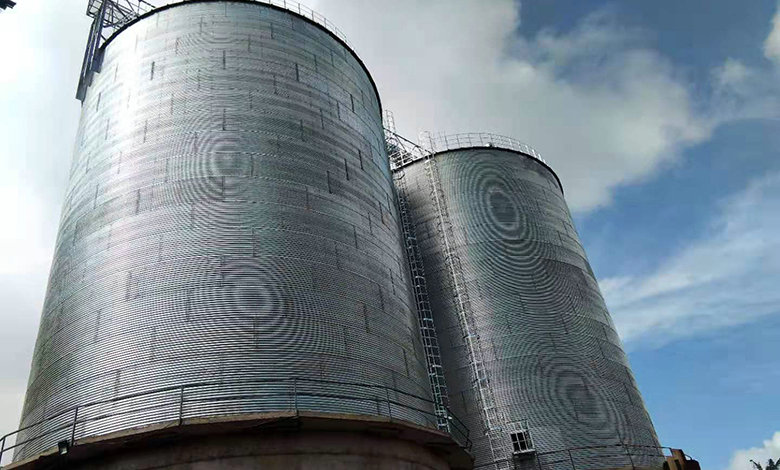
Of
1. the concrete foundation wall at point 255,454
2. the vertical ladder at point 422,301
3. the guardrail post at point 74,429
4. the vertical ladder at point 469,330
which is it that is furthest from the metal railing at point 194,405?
the vertical ladder at point 469,330

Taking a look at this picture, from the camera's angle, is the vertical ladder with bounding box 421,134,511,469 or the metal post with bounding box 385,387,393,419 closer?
the metal post with bounding box 385,387,393,419

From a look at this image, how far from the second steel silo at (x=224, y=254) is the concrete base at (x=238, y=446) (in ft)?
0.35

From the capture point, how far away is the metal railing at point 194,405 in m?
13.7

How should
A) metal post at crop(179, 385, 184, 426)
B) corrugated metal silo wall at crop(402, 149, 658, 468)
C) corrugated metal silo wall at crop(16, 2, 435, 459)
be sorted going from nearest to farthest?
metal post at crop(179, 385, 184, 426)
corrugated metal silo wall at crop(16, 2, 435, 459)
corrugated metal silo wall at crop(402, 149, 658, 468)

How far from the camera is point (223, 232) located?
1648cm

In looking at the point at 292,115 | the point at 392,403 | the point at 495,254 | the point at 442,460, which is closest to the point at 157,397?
the point at 392,403

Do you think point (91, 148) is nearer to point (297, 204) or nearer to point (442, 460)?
point (297, 204)

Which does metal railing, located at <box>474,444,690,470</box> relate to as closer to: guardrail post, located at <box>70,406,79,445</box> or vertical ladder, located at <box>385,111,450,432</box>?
vertical ladder, located at <box>385,111,450,432</box>

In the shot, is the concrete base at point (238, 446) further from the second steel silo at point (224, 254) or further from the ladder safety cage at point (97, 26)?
the ladder safety cage at point (97, 26)

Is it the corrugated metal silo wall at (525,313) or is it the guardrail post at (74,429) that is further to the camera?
the corrugated metal silo wall at (525,313)

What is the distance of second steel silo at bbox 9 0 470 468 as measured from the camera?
14.5m

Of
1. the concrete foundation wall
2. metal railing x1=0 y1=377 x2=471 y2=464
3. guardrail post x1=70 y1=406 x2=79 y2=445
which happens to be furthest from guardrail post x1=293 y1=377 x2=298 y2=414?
guardrail post x1=70 y1=406 x2=79 y2=445

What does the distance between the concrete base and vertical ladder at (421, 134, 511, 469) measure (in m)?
11.5

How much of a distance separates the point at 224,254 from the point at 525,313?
15.9 metres
